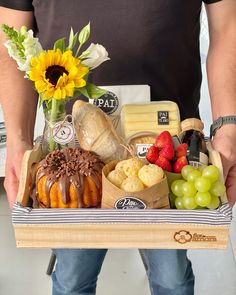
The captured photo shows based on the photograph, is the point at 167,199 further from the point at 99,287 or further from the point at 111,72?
the point at 99,287

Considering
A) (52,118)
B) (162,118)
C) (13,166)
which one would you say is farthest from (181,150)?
(13,166)

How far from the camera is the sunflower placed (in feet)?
2.65

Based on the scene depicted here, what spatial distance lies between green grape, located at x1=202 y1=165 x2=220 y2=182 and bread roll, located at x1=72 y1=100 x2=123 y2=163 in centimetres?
17

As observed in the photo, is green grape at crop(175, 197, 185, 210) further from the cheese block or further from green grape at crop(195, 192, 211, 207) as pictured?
the cheese block

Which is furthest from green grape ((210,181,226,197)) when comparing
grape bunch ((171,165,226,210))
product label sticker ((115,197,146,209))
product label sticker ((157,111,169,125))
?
product label sticker ((157,111,169,125))

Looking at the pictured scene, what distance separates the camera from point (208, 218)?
0.79 m

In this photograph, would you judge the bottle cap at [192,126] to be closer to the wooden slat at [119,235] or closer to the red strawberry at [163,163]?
the red strawberry at [163,163]

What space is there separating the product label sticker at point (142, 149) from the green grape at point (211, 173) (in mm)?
123

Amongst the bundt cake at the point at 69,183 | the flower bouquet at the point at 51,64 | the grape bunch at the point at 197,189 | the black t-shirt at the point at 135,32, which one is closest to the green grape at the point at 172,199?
the grape bunch at the point at 197,189

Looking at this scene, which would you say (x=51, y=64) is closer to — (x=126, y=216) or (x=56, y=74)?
(x=56, y=74)

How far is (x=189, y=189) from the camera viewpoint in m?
0.80

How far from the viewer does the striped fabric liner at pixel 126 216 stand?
78cm

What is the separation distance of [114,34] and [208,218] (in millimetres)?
468

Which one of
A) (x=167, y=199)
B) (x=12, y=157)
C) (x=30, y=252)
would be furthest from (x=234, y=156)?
(x=30, y=252)
